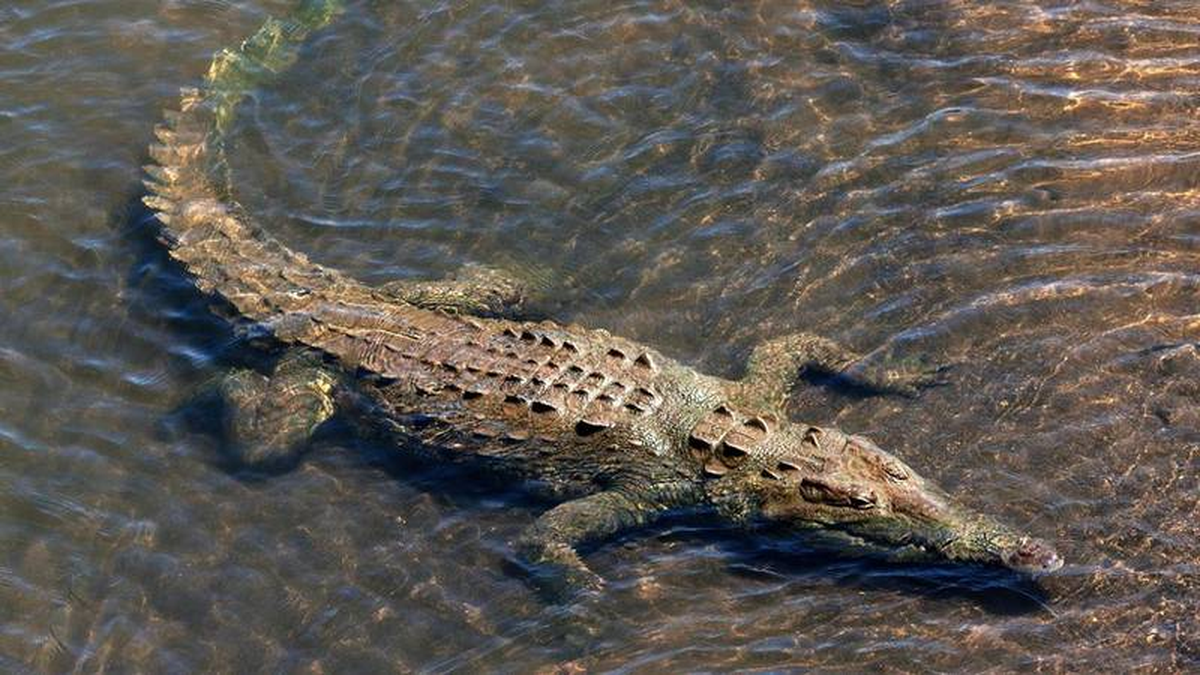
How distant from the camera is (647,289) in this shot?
29.2ft

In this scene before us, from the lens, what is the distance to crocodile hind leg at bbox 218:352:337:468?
8305 millimetres

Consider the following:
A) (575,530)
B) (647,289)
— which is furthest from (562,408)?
(647,289)

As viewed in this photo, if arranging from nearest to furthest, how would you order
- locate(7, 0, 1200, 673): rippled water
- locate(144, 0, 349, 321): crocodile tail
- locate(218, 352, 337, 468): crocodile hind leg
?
locate(7, 0, 1200, 673): rippled water
locate(218, 352, 337, 468): crocodile hind leg
locate(144, 0, 349, 321): crocodile tail

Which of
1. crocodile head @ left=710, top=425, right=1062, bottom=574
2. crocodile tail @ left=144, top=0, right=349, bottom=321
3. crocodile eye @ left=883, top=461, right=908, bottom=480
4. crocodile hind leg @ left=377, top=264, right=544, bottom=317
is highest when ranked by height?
crocodile tail @ left=144, top=0, right=349, bottom=321

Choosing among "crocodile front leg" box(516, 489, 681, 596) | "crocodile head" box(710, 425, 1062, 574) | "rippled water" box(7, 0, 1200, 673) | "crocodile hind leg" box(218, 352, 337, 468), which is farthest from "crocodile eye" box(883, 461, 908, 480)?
"crocodile hind leg" box(218, 352, 337, 468)

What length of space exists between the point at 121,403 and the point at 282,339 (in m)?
1.23

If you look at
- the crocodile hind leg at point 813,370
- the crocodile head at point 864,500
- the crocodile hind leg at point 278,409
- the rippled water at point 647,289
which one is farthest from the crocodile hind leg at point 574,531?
the crocodile hind leg at point 278,409

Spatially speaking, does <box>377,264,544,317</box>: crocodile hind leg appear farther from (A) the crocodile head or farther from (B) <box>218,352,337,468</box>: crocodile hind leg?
(A) the crocodile head

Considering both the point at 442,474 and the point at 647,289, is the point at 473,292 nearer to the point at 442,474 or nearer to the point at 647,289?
the point at 647,289

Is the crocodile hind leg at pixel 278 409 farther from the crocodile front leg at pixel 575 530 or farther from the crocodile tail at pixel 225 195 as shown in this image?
the crocodile front leg at pixel 575 530

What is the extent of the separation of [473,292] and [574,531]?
2.15m

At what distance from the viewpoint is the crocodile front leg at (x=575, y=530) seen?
24.3ft

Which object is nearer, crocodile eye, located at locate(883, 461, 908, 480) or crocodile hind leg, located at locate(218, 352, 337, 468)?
crocodile eye, located at locate(883, 461, 908, 480)

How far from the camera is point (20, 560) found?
790 cm
